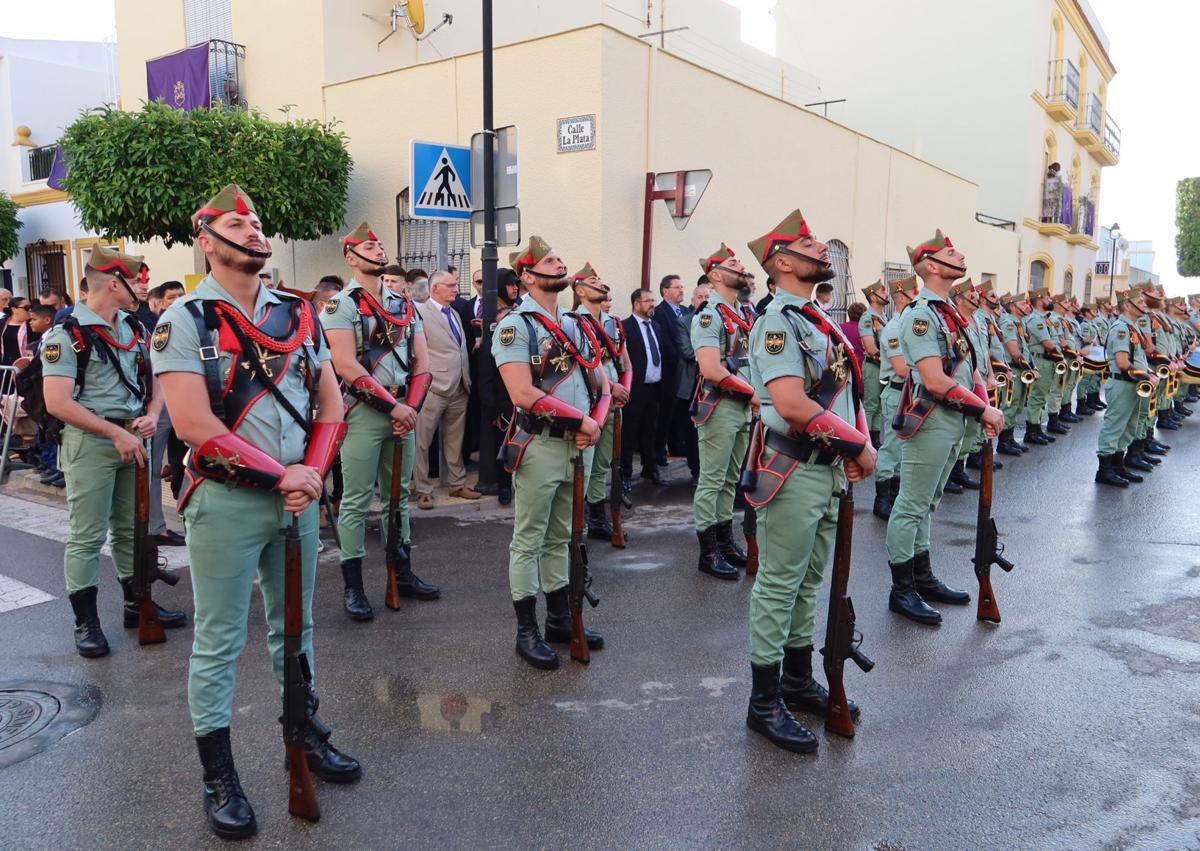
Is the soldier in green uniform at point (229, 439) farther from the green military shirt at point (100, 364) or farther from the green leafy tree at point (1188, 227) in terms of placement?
the green leafy tree at point (1188, 227)

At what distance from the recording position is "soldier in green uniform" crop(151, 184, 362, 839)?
9.81ft

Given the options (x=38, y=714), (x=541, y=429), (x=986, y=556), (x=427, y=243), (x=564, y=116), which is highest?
(x=564, y=116)

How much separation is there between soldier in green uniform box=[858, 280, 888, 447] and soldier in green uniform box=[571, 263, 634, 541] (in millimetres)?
3953

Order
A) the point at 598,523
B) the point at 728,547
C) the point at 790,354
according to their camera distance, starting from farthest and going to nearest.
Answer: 1. the point at 598,523
2. the point at 728,547
3. the point at 790,354

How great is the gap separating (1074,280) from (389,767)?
32.3m

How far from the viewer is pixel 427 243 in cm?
1173

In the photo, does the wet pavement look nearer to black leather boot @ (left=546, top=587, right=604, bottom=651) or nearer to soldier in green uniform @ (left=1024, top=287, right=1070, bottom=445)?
black leather boot @ (left=546, top=587, right=604, bottom=651)

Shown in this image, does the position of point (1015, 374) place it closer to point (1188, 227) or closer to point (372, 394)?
point (372, 394)

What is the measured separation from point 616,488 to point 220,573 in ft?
12.7

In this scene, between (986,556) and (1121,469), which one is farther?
(1121,469)

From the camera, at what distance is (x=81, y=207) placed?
431 inches

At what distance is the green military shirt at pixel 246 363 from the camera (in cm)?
296

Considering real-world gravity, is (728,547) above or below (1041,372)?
below

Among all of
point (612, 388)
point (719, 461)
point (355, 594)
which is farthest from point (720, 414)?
point (355, 594)
